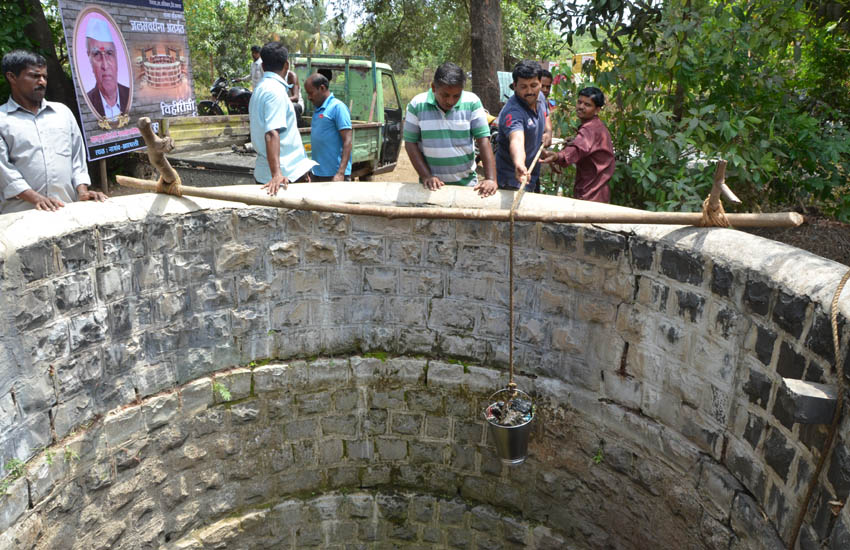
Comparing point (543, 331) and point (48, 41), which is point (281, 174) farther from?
point (48, 41)

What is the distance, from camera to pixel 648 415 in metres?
3.90

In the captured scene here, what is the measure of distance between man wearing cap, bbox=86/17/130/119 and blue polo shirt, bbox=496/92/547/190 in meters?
5.34

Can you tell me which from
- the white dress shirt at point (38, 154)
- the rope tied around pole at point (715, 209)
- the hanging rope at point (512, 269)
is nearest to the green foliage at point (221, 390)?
the white dress shirt at point (38, 154)

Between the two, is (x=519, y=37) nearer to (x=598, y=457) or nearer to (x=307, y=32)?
(x=307, y=32)

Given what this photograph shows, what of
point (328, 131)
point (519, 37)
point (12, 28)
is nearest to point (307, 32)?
point (519, 37)

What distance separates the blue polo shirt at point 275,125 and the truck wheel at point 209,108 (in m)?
9.61

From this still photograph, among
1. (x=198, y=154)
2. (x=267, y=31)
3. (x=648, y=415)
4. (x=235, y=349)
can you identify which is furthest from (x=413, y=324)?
(x=267, y=31)

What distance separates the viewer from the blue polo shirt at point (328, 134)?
5.72m

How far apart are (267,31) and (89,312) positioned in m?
32.8

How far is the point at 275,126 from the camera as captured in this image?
470 centimetres

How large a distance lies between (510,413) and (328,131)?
2894 mm

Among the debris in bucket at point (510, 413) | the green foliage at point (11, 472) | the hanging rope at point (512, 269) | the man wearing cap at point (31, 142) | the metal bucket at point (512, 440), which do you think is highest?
the man wearing cap at point (31, 142)

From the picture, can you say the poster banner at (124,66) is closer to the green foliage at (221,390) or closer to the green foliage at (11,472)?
the green foliage at (221,390)

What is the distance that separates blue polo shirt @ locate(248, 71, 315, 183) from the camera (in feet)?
15.4
